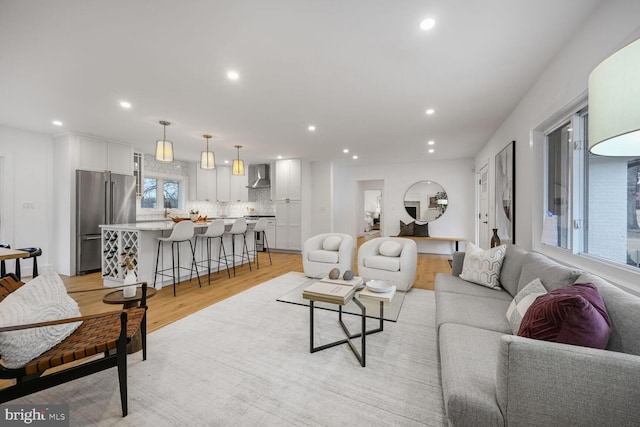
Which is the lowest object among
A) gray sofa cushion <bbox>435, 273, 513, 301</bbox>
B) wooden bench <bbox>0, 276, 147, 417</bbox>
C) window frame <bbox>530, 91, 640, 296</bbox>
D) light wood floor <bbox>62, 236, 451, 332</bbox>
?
light wood floor <bbox>62, 236, 451, 332</bbox>

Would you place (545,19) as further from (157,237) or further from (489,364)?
(157,237)

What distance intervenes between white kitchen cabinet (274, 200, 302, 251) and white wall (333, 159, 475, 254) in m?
1.14

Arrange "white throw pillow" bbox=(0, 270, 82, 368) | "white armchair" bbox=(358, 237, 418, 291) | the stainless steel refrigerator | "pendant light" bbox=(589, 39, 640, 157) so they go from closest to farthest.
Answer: "pendant light" bbox=(589, 39, 640, 157), "white throw pillow" bbox=(0, 270, 82, 368), "white armchair" bbox=(358, 237, 418, 291), the stainless steel refrigerator

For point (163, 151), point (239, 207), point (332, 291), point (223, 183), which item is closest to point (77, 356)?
point (332, 291)

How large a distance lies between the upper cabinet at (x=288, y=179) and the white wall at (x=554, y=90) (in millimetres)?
4503

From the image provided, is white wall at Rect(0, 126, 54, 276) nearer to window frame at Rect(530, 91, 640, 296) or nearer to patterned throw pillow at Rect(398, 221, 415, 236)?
window frame at Rect(530, 91, 640, 296)

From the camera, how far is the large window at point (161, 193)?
6504 millimetres

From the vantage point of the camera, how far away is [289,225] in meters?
7.26

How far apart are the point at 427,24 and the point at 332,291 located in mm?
2057

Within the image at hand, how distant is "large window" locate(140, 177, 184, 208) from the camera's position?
21.3 ft

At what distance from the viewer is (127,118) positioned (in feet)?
12.4

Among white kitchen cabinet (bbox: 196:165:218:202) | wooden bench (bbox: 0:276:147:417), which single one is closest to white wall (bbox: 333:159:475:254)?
white kitchen cabinet (bbox: 196:165:218:202)

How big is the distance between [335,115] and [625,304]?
3323 mm

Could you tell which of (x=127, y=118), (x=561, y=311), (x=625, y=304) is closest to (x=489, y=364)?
(x=561, y=311)
